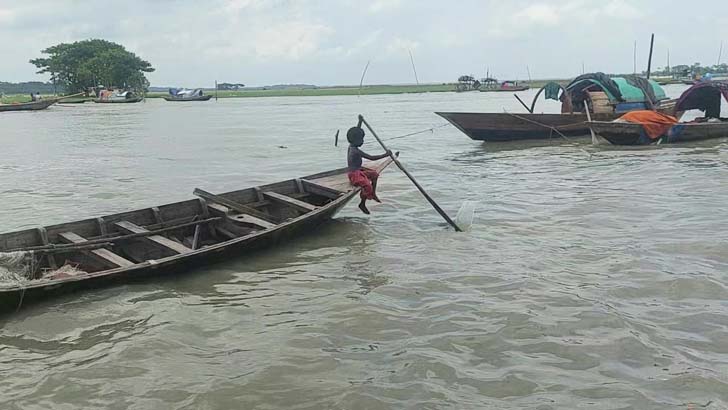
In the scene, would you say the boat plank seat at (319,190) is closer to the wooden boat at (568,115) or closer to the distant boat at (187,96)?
the wooden boat at (568,115)

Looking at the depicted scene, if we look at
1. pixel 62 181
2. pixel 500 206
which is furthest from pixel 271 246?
pixel 62 181

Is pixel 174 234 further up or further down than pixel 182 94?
further down

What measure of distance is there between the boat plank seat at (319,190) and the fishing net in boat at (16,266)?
407 centimetres

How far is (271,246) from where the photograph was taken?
7348 mm

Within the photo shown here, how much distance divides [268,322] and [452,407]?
2.10m

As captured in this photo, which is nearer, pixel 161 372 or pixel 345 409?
pixel 345 409

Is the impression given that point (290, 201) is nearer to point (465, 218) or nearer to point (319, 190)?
point (319, 190)

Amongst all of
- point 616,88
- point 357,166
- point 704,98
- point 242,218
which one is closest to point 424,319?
point 242,218

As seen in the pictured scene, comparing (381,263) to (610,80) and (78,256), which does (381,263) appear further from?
(610,80)

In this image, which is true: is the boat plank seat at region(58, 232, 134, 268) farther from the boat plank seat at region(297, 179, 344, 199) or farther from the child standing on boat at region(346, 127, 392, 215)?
the child standing on boat at region(346, 127, 392, 215)

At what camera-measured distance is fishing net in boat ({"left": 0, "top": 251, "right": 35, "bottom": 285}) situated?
5.48 meters

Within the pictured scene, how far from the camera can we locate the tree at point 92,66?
71.1 metres

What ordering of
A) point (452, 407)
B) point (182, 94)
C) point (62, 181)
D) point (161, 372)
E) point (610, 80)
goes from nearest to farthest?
point (452, 407) → point (161, 372) → point (62, 181) → point (610, 80) → point (182, 94)

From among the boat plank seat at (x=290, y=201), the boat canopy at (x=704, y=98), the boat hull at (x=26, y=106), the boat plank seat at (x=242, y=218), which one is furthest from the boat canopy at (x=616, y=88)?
the boat hull at (x=26, y=106)
